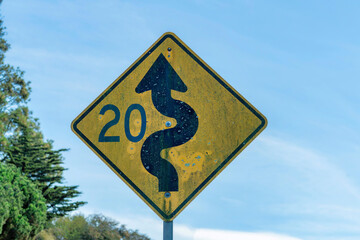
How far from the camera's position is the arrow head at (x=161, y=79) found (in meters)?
3.56

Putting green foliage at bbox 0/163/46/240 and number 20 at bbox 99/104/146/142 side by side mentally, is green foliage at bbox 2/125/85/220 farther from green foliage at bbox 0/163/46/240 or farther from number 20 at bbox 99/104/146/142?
number 20 at bbox 99/104/146/142

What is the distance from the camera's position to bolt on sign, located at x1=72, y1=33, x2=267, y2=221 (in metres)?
3.37

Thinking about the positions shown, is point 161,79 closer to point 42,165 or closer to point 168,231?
point 168,231

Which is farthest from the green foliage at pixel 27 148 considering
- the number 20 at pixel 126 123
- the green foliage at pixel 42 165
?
the number 20 at pixel 126 123

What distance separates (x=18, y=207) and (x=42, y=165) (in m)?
9.51

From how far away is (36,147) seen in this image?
35.6 metres

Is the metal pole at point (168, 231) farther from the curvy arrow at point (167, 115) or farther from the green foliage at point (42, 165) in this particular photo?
the green foliage at point (42, 165)

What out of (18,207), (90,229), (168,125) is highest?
(90,229)

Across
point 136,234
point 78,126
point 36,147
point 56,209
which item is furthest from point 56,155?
point 78,126

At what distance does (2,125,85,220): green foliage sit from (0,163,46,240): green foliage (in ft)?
21.1

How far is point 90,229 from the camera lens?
4300 centimetres

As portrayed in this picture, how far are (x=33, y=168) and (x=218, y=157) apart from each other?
1356 inches

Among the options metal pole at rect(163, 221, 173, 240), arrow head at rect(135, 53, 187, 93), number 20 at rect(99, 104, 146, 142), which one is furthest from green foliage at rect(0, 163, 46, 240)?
metal pole at rect(163, 221, 173, 240)

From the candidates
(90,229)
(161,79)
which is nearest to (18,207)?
(90,229)
